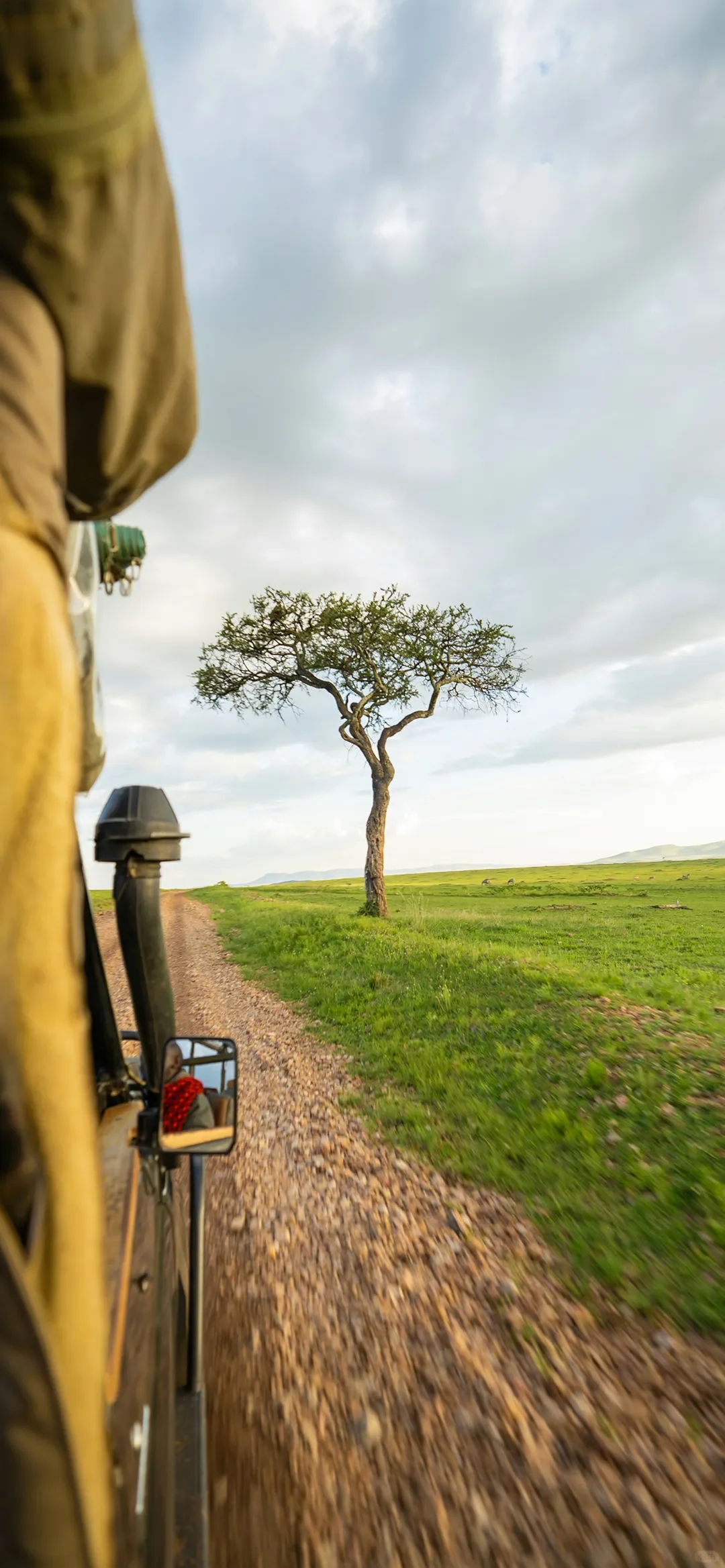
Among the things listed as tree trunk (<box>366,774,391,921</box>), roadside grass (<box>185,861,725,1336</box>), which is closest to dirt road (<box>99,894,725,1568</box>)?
roadside grass (<box>185,861,725,1336</box>)

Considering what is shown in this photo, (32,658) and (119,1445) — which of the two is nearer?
(32,658)

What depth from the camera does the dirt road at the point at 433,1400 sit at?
7.54ft

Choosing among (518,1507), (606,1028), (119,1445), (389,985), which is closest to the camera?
(119,1445)

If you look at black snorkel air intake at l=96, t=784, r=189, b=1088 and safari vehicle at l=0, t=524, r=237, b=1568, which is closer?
safari vehicle at l=0, t=524, r=237, b=1568

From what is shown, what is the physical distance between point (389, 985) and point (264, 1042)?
7.01 ft

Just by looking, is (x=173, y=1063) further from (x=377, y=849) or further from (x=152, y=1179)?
(x=377, y=849)

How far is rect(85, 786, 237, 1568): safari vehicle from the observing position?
4.67ft

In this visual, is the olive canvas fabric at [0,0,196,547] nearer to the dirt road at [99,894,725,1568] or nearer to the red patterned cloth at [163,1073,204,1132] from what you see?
the red patterned cloth at [163,1073,204,1132]

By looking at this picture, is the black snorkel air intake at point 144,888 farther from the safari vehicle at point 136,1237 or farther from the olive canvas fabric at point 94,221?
the olive canvas fabric at point 94,221

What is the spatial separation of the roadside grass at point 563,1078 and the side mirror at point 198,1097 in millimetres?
2573

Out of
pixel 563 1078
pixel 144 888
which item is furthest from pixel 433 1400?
pixel 563 1078

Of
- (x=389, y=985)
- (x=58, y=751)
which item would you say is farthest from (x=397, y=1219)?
(x=389, y=985)

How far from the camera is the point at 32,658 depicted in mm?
804

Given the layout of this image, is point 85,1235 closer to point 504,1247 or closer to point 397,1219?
point 504,1247
